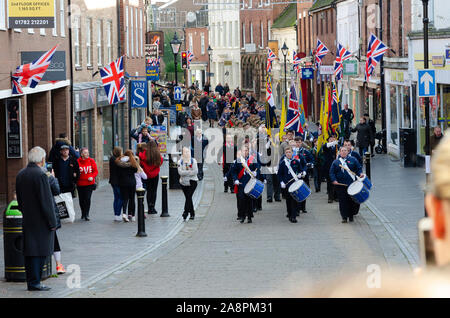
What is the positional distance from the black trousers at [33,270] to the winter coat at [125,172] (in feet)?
27.2

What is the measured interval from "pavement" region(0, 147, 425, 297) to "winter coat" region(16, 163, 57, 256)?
22.7 inches

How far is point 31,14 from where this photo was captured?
65.6 ft

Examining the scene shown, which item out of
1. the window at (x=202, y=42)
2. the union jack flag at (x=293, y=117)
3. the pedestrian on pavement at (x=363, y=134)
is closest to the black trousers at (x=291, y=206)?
the union jack flag at (x=293, y=117)

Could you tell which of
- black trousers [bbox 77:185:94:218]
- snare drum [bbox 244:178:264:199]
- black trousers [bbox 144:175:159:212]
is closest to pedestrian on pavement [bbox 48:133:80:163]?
black trousers [bbox 77:185:94:218]

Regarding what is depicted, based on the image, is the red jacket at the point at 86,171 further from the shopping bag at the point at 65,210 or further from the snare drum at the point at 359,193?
the snare drum at the point at 359,193

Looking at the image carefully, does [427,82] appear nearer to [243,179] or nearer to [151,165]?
[243,179]

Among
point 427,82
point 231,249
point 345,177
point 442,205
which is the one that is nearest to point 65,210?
point 231,249

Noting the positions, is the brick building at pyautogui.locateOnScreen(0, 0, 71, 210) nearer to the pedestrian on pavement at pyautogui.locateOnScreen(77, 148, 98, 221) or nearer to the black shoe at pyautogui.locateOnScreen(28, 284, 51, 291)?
the pedestrian on pavement at pyautogui.locateOnScreen(77, 148, 98, 221)

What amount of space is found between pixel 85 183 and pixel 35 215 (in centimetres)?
919

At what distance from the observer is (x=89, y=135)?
31.0m

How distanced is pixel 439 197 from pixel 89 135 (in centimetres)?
2969

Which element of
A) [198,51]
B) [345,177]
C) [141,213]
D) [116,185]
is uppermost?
[198,51]
